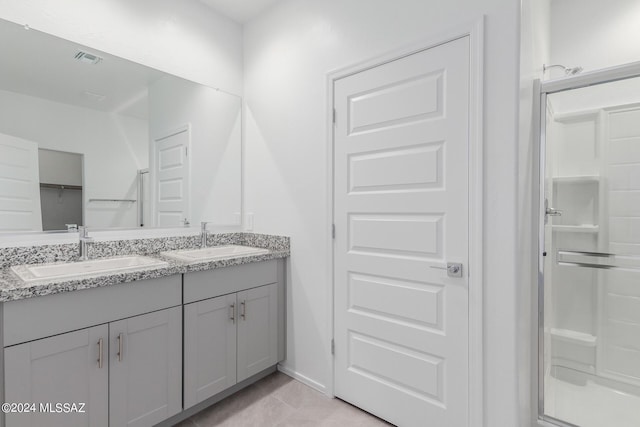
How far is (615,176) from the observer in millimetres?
1971

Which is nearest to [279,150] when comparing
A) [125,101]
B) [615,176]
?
[125,101]

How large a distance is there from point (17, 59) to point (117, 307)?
4.62ft

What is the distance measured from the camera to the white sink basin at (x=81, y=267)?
1.42 meters

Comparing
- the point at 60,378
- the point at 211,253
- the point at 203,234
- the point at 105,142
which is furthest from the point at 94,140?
the point at 60,378

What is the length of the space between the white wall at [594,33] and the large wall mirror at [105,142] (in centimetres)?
242

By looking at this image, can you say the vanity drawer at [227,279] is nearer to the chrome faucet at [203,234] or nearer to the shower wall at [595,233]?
the chrome faucet at [203,234]

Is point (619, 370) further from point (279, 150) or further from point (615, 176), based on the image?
point (279, 150)

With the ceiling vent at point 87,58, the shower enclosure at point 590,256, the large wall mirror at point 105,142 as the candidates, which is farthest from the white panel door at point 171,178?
the shower enclosure at point 590,256

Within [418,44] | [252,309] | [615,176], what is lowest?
[252,309]

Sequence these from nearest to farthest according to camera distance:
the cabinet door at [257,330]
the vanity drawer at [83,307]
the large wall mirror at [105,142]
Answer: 1. the vanity drawer at [83,307]
2. the large wall mirror at [105,142]
3. the cabinet door at [257,330]

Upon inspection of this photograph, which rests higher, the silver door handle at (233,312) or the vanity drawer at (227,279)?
the vanity drawer at (227,279)

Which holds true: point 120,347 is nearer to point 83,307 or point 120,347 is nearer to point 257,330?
point 83,307

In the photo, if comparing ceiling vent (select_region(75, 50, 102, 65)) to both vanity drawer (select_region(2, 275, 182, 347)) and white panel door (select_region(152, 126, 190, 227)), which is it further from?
vanity drawer (select_region(2, 275, 182, 347))

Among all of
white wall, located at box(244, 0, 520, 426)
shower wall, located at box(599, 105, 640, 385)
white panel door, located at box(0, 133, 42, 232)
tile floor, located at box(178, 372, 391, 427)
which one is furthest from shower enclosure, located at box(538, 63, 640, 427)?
white panel door, located at box(0, 133, 42, 232)
